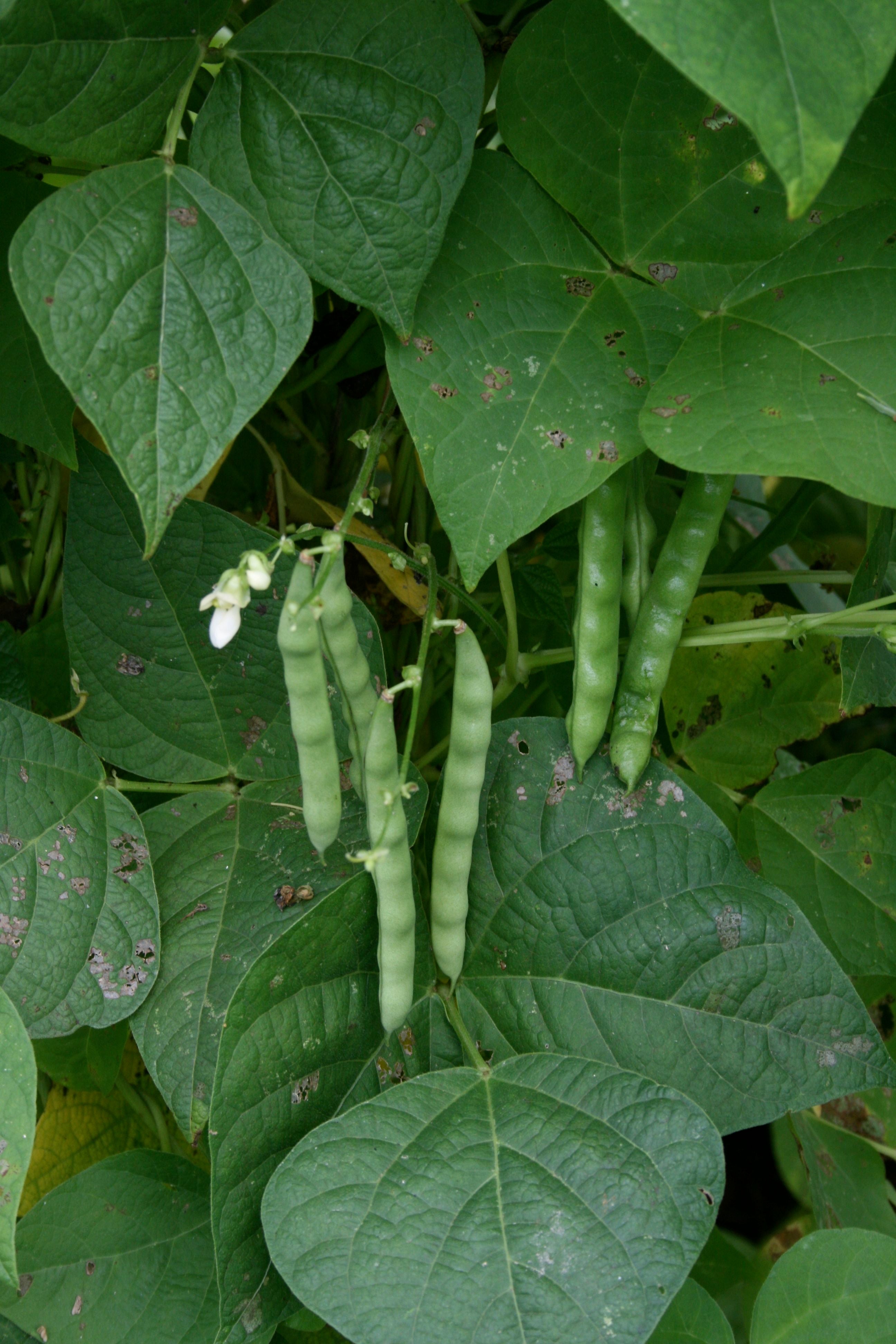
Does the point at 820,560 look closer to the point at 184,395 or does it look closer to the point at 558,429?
the point at 558,429

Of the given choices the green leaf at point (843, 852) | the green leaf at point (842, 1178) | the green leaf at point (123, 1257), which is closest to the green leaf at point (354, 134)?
the green leaf at point (843, 852)

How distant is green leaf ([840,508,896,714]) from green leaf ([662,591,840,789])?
24cm

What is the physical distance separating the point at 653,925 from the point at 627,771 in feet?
0.55

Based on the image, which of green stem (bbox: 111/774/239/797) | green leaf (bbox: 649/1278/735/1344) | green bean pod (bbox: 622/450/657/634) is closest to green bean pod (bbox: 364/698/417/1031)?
green stem (bbox: 111/774/239/797)

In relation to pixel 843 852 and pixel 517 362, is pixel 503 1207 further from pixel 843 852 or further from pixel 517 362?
pixel 517 362

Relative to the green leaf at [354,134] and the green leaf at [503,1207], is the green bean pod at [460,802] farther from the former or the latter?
the green leaf at [354,134]

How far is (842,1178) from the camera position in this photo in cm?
157

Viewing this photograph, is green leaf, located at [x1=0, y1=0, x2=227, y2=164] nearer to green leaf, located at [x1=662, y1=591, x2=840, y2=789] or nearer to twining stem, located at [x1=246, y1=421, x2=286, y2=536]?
twining stem, located at [x1=246, y1=421, x2=286, y2=536]

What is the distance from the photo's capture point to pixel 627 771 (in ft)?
3.64

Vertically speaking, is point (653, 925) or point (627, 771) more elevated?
point (627, 771)

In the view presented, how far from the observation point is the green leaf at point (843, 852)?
133 cm

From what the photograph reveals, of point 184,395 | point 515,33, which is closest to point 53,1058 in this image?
point 184,395

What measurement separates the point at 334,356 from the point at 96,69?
0.47 metres

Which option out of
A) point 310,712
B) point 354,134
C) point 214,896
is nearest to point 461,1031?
point 214,896
